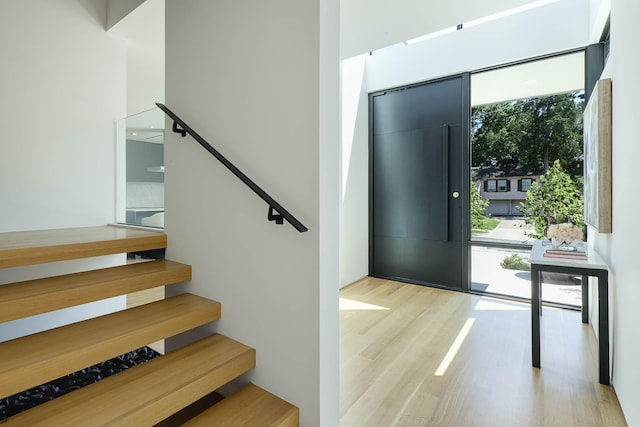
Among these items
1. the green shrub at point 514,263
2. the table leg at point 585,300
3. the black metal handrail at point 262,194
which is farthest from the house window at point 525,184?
the black metal handrail at point 262,194

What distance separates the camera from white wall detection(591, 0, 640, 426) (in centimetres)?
157

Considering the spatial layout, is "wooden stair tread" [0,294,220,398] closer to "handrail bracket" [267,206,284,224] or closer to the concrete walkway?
"handrail bracket" [267,206,284,224]

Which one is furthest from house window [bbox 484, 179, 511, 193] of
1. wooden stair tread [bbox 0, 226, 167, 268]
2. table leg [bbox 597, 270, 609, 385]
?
wooden stair tread [bbox 0, 226, 167, 268]

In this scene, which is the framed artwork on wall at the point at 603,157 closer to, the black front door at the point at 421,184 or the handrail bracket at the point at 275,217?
the black front door at the point at 421,184

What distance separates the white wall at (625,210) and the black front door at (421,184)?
1.90 meters

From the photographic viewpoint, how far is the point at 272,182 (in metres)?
1.59

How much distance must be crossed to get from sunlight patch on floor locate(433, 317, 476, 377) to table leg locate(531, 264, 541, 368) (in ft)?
1.67

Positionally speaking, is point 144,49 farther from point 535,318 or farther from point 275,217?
point 535,318

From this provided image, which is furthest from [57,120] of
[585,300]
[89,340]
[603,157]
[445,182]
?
[585,300]

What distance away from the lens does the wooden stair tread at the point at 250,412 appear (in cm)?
137

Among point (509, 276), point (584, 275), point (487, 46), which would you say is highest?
point (487, 46)

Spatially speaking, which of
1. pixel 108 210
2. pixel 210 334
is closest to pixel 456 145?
pixel 210 334

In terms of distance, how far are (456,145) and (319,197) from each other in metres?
3.22

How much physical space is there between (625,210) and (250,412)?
2171 millimetres
